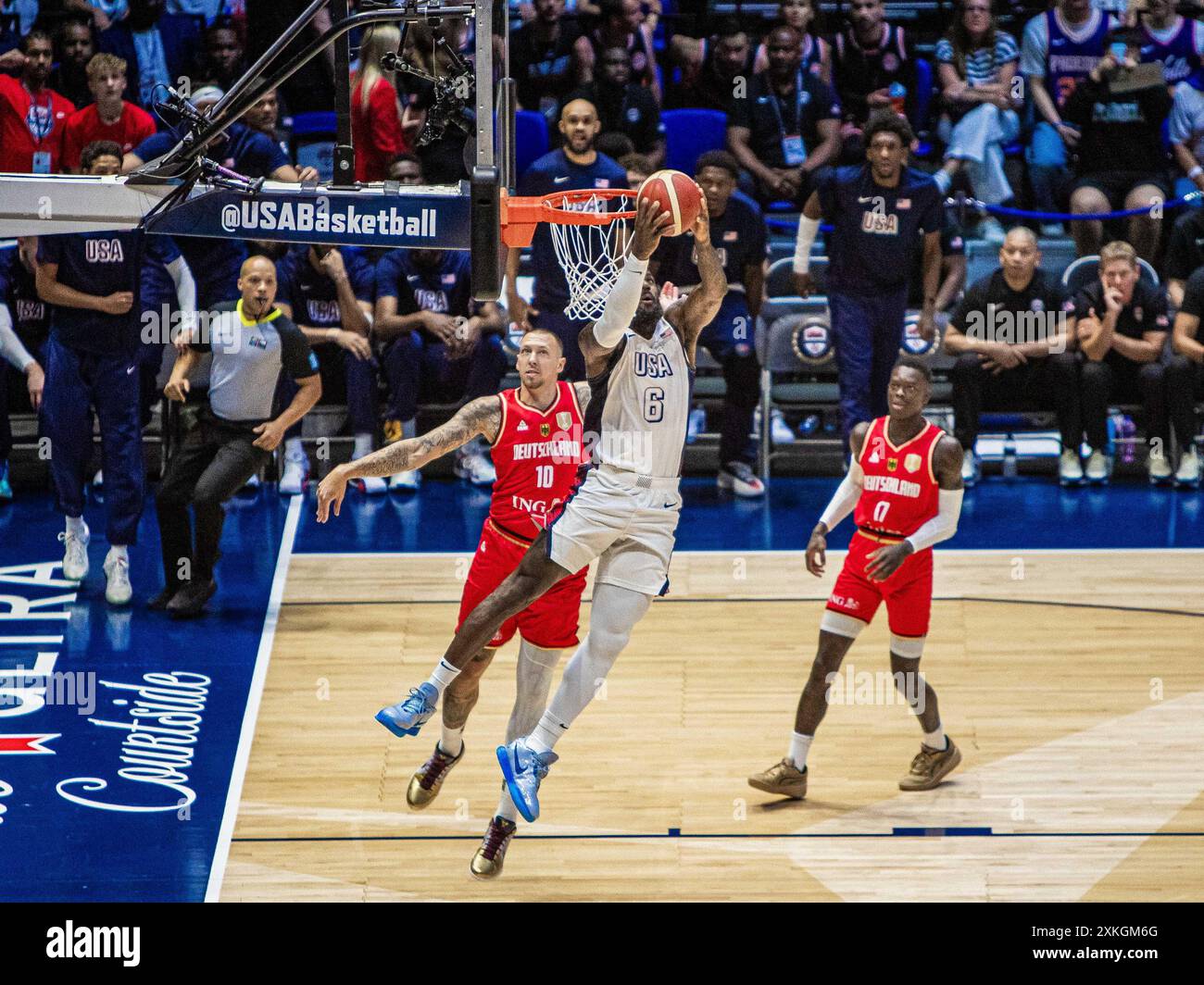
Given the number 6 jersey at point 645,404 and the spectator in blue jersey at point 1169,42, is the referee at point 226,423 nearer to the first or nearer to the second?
the number 6 jersey at point 645,404

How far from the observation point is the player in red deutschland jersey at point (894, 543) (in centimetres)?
861

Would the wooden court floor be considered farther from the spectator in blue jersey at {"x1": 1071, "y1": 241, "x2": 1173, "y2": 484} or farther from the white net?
the white net

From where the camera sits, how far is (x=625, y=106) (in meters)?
13.7

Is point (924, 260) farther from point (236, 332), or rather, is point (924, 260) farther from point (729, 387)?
point (236, 332)

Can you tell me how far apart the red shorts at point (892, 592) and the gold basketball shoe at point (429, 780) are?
75.0 inches

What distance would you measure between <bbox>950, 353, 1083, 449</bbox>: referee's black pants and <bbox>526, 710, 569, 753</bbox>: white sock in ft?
21.6

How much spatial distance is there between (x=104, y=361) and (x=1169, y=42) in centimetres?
829

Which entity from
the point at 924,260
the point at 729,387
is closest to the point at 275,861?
the point at 729,387

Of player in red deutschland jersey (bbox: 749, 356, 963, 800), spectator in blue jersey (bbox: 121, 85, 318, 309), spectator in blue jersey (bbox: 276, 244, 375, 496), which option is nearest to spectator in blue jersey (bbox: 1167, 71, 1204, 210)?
spectator in blue jersey (bbox: 276, 244, 375, 496)

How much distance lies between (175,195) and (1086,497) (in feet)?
28.0

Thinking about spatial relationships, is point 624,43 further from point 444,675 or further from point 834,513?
point 444,675

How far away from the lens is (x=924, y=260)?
43.4 feet

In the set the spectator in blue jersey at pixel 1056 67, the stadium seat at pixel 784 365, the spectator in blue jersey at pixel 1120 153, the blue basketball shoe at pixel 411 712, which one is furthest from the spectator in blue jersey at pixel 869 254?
the blue basketball shoe at pixel 411 712

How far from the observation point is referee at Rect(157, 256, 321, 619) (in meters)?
11.3
